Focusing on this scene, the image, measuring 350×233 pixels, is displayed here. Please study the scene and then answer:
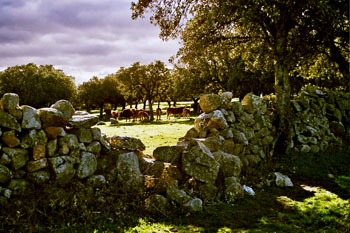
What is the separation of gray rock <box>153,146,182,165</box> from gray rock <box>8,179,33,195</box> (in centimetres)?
329

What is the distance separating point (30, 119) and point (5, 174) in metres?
1.18

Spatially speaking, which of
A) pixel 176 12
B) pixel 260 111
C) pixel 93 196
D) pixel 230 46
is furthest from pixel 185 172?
pixel 230 46

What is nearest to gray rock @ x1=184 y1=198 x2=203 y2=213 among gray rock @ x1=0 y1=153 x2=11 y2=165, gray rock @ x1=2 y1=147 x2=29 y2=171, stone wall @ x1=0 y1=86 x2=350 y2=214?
stone wall @ x1=0 y1=86 x2=350 y2=214

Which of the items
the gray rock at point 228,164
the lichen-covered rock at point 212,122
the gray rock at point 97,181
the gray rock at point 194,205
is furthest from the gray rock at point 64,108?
the lichen-covered rock at point 212,122

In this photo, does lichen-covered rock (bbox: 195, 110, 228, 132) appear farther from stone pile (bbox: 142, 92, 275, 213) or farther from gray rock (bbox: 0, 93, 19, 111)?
gray rock (bbox: 0, 93, 19, 111)

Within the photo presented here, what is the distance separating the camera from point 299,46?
13.9m

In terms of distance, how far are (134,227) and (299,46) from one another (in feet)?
40.1

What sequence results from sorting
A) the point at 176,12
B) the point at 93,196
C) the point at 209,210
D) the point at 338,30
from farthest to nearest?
the point at 338,30
the point at 176,12
the point at 209,210
the point at 93,196

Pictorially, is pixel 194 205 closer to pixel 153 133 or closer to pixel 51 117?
pixel 51 117

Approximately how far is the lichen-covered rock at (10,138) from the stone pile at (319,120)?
37.3 ft

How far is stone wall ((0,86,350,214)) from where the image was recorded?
5.74m

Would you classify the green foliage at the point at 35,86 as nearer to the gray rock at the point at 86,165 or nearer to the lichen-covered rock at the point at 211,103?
the lichen-covered rock at the point at 211,103

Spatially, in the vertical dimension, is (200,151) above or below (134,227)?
above

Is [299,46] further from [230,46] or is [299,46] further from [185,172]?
[185,172]
